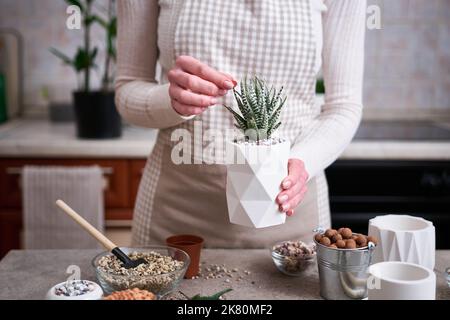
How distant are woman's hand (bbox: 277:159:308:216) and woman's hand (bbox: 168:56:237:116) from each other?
6.7 inches

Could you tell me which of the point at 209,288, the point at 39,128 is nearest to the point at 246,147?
the point at 209,288

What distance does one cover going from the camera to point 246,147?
3.01 feet

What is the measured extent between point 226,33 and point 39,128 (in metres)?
1.33

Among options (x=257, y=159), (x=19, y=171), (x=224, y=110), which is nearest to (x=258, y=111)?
(x=257, y=159)

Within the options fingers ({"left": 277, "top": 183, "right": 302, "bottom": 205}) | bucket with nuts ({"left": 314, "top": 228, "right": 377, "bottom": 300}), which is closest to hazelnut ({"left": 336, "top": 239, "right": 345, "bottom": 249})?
bucket with nuts ({"left": 314, "top": 228, "right": 377, "bottom": 300})

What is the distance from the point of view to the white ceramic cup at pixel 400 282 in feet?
2.70

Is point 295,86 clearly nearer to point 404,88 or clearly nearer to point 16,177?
point 16,177

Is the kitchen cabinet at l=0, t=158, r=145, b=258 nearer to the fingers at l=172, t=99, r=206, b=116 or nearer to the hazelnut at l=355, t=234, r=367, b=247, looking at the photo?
the fingers at l=172, t=99, r=206, b=116

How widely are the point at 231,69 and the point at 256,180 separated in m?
0.42

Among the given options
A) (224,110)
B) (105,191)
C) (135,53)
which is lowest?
(105,191)

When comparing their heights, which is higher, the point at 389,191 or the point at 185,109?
the point at 185,109

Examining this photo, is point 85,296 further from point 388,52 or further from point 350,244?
point 388,52

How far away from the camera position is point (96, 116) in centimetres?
216

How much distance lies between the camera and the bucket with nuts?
3.11ft
